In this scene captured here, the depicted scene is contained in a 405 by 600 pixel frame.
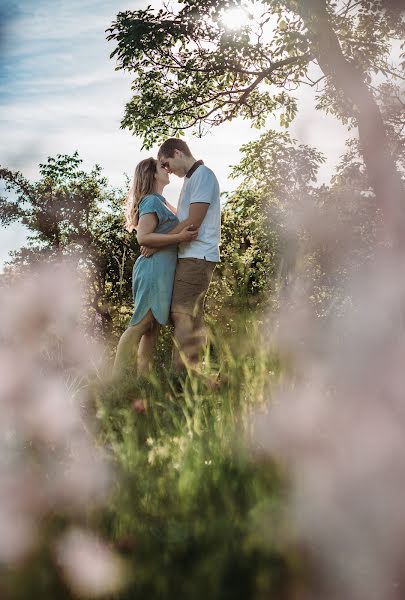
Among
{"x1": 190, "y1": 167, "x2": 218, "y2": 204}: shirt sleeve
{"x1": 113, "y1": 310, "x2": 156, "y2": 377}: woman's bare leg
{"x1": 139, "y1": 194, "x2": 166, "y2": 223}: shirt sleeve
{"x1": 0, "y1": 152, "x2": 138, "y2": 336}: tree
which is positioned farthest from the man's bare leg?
{"x1": 0, "y1": 152, "x2": 138, "y2": 336}: tree

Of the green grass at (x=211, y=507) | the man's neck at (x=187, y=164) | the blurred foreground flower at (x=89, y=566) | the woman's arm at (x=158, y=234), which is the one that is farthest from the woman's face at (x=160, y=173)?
the blurred foreground flower at (x=89, y=566)

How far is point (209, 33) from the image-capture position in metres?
11.7

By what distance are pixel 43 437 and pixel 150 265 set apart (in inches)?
121

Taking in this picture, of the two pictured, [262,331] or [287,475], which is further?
[262,331]

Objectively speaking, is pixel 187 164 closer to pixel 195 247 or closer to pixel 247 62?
pixel 195 247

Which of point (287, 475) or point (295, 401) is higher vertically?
point (295, 401)

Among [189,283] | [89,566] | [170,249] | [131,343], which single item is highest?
[170,249]

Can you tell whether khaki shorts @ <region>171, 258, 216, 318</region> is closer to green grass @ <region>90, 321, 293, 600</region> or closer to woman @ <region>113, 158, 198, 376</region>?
woman @ <region>113, 158, 198, 376</region>

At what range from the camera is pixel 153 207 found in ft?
16.6

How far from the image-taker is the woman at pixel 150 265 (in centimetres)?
499

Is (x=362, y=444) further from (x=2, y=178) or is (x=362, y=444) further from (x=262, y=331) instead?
(x=2, y=178)

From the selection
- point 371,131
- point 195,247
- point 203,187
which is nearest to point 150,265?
point 195,247

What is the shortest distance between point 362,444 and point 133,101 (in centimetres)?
1154

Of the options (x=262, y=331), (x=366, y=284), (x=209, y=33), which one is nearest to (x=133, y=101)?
(x=209, y=33)
